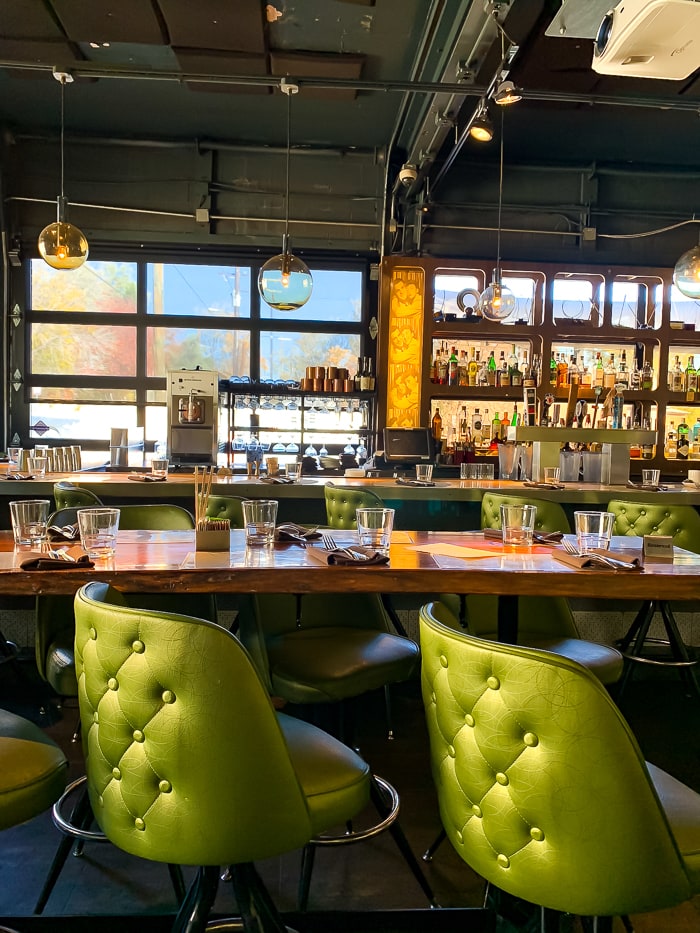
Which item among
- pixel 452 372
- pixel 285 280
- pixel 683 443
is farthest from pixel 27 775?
pixel 683 443

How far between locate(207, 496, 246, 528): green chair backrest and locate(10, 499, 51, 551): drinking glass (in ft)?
2.83

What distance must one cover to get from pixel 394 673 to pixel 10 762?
3.66ft

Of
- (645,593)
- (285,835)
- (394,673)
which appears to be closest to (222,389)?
(394,673)

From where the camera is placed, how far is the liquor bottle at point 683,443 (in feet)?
23.1

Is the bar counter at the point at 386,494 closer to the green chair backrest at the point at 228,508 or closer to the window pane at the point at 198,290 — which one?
the green chair backrest at the point at 228,508

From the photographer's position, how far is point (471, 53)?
395 cm

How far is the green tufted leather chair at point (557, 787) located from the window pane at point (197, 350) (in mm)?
6393

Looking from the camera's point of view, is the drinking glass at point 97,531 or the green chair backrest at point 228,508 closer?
the drinking glass at point 97,531

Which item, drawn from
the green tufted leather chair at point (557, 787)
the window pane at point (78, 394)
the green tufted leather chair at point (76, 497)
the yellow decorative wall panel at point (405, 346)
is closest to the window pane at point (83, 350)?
the window pane at point (78, 394)

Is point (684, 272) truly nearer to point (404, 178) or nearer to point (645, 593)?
point (404, 178)

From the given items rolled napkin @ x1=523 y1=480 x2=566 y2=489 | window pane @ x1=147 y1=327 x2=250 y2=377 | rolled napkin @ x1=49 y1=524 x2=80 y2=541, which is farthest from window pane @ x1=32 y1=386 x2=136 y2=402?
rolled napkin @ x1=49 y1=524 x2=80 y2=541

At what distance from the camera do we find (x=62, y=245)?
4363mm

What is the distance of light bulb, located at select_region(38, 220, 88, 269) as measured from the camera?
4352 mm

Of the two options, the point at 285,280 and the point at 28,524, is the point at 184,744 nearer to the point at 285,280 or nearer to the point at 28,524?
the point at 28,524
